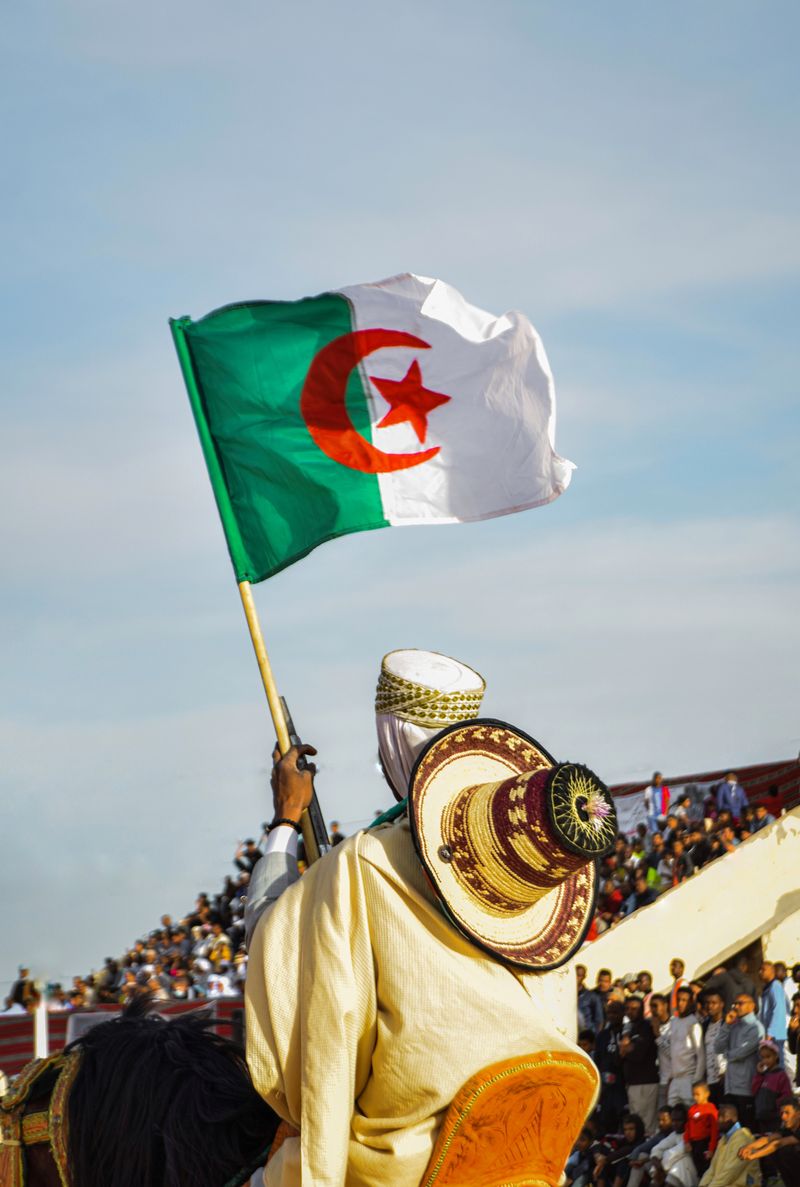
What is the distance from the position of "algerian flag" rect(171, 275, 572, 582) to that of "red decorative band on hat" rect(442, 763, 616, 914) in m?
2.16

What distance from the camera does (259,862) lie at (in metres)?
4.23

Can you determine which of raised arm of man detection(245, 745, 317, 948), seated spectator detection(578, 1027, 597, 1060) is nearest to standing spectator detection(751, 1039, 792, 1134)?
seated spectator detection(578, 1027, 597, 1060)

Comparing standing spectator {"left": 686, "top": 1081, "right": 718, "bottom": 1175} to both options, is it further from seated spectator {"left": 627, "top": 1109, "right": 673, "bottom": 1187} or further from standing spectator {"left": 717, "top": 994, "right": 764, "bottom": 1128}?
seated spectator {"left": 627, "top": 1109, "right": 673, "bottom": 1187}

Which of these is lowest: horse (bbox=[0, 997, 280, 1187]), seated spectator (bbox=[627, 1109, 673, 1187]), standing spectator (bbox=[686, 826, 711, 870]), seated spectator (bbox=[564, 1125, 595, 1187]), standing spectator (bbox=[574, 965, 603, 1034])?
seated spectator (bbox=[564, 1125, 595, 1187])

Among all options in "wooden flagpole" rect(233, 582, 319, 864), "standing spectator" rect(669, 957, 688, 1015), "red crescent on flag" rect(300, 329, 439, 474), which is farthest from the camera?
"standing spectator" rect(669, 957, 688, 1015)

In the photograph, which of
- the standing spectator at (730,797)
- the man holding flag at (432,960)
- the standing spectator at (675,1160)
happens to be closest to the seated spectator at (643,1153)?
the standing spectator at (675,1160)

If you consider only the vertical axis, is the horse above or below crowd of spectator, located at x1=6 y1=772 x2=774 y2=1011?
above

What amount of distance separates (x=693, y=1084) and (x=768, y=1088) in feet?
5.65

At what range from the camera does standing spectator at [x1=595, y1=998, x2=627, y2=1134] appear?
622 inches

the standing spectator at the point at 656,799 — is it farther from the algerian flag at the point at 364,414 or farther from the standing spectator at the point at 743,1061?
the algerian flag at the point at 364,414

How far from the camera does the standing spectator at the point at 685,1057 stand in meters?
14.7

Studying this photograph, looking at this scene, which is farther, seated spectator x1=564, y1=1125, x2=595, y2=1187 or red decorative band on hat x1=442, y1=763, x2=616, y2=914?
seated spectator x1=564, y1=1125, x2=595, y2=1187

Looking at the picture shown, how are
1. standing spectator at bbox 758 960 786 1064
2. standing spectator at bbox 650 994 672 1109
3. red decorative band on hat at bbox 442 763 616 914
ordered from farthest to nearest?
standing spectator at bbox 650 994 672 1109
standing spectator at bbox 758 960 786 1064
red decorative band on hat at bbox 442 763 616 914

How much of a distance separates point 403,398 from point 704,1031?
33.4 feet
